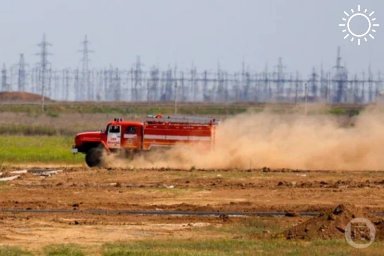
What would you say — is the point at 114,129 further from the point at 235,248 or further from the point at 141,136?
the point at 235,248

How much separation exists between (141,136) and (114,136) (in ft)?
4.55

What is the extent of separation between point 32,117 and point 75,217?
91057 millimetres

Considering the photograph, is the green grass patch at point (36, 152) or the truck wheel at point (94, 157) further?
the green grass patch at point (36, 152)

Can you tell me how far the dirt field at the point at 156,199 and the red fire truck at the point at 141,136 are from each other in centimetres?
229

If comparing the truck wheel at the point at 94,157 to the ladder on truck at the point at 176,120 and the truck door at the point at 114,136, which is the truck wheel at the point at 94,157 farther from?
the ladder on truck at the point at 176,120

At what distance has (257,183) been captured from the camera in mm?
49500

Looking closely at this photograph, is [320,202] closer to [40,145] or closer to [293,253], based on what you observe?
[293,253]

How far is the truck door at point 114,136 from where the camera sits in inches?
2391

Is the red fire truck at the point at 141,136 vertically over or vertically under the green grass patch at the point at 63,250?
over

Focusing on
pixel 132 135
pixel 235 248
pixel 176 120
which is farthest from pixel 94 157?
pixel 235 248

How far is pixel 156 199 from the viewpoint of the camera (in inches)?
1657

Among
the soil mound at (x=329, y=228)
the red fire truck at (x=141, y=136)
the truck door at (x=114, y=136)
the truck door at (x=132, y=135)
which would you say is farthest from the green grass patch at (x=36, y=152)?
the soil mound at (x=329, y=228)

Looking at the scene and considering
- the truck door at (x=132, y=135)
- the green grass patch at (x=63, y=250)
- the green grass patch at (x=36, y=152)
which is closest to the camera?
the green grass patch at (x=63, y=250)

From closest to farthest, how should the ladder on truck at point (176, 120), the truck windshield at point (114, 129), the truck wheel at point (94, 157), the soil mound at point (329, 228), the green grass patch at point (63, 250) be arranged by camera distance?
1. the green grass patch at point (63, 250)
2. the soil mound at point (329, 228)
3. the truck wheel at point (94, 157)
4. the truck windshield at point (114, 129)
5. the ladder on truck at point (176, 120)
